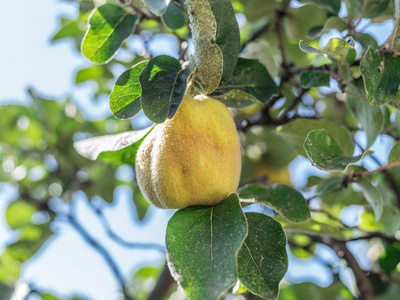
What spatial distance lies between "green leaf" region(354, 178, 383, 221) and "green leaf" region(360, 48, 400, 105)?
0.21 meters

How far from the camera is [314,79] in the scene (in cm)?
80

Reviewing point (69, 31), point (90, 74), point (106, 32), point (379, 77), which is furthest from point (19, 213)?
point (379, 77)

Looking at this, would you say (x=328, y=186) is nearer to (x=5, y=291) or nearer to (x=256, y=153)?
(x=256, y=153)

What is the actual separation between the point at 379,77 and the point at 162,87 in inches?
13.5

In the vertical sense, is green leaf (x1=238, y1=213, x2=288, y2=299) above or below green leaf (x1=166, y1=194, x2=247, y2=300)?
below

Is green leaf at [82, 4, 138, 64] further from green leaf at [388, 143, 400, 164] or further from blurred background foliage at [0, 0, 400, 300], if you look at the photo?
green leaf at [388, 143, 400, 164]

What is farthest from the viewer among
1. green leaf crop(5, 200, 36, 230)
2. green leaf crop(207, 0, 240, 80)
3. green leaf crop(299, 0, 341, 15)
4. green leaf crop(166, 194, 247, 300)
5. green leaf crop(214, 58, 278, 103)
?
green leaf crop(5, 200, 36, 230)

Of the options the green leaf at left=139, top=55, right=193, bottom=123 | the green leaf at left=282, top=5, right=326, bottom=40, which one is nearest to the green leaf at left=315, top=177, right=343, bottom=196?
the green leaf at left=139, top=55, right=193, bottom=123

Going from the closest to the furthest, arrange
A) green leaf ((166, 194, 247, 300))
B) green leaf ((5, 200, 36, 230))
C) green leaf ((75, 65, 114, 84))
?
green leaf ((166, 194, 247, 300)), green leaf ((75, 65, 114, 84)), green leaf ((5, 200, 36, 230))

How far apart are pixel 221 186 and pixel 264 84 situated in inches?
10.8

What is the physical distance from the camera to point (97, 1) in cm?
104

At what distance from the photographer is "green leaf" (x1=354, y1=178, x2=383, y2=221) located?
829 mm

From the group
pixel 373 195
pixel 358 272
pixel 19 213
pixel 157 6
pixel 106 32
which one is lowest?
pixel 19 213

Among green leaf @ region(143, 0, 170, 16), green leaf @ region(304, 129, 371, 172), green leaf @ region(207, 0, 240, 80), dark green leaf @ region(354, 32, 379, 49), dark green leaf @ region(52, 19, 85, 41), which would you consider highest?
green leaf @ region(143, 0, 170, 16)
